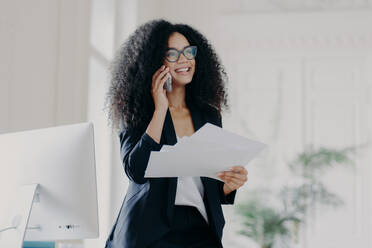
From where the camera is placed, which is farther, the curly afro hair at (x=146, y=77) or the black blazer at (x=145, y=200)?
the curly afro hair at (x=146, y=77)

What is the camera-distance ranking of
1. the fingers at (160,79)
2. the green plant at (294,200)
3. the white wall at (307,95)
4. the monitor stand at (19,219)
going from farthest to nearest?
the white wall at (307,95), the green plant at (294,200), the fingers at (160,79), the monitor stand at (19,219)

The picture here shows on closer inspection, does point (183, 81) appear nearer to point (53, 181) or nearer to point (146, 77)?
point (146, 77)

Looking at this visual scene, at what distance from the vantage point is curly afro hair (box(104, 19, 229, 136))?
152 centimetres

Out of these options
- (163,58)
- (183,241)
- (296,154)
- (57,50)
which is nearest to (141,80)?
(163,58)

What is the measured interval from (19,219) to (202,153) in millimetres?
481

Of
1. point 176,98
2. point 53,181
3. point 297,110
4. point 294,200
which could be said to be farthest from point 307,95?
point 53,181

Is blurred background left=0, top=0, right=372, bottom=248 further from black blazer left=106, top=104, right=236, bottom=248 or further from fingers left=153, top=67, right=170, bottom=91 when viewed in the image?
black blazer left=106, top=104, right=236, bottom=248

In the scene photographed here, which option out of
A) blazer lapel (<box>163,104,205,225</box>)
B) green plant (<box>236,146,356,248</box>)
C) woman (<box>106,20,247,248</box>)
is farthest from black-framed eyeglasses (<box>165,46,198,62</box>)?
green plant (<box>236,146,356,248</box>)

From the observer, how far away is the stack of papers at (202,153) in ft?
4.29

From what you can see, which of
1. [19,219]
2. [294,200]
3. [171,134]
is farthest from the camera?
[294,200]

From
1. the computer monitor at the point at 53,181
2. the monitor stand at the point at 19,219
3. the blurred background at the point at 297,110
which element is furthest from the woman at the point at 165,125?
the blurred background at the point at 297,110

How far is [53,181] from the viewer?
4.36 ft

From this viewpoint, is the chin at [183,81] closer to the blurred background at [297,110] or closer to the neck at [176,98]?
the neck at [176,98]

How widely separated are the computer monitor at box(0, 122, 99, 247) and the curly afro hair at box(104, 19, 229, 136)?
21 centimetres
